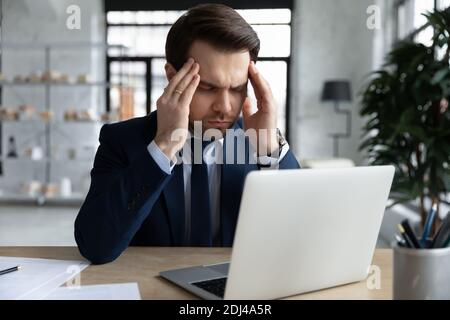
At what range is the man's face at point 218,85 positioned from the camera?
119 cm

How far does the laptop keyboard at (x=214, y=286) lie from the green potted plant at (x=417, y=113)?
1.97 metres

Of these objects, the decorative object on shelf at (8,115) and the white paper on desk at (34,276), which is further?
the decorative object on shelf at (8,115)

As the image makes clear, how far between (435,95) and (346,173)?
2.05 metres

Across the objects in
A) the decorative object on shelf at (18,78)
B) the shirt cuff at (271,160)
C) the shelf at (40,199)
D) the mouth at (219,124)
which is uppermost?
the decorative object on shelf at (18,78)

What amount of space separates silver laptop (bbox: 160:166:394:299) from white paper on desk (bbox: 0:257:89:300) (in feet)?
0.67

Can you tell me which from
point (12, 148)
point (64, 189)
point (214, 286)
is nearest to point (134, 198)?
point (214, 286)

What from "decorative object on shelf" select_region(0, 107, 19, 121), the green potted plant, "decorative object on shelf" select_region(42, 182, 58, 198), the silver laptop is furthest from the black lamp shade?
the silver laptop

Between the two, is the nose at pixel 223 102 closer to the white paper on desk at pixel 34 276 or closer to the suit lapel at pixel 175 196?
the suit lapel at pixel 175 196

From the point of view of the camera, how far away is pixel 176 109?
1.13 meters

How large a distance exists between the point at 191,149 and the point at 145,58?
568 centimetres

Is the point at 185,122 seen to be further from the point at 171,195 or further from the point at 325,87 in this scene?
the point at 325,87

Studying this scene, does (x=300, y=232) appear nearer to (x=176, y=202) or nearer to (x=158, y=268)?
(x=158, y=268)

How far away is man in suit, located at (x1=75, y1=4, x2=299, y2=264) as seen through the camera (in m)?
1.07

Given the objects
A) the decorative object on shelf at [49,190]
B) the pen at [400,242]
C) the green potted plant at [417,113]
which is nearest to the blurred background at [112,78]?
the decorative object on shelf at [49,190]
